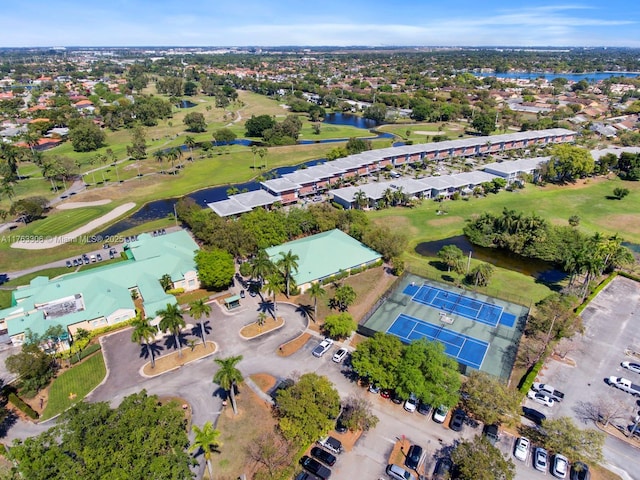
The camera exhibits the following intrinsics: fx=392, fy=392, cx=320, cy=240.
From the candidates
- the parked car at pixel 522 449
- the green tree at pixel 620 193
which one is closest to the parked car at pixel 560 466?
the parked car at pixel 522 449

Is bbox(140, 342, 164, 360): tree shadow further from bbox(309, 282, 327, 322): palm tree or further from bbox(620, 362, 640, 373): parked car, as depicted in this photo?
bbox(620, 362, 640, 373): parked car

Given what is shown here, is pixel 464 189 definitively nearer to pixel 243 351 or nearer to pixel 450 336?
pixel 450 336

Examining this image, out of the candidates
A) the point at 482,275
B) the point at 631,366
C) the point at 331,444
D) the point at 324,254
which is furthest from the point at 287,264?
the point at 631,366

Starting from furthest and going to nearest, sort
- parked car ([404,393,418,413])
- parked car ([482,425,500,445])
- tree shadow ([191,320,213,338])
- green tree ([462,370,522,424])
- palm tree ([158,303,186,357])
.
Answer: tree shadow ([191,320,213,338]) → palm tree ([158,303,186,357]) → parked car ([404,393,418,413]) → parked car ([482,425,500,445]) → green tree ([462,370,522,424])

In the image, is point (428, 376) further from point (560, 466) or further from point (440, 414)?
point (560, 466)

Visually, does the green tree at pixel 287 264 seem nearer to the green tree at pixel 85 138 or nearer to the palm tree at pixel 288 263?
the palm tree at pixel 288 263

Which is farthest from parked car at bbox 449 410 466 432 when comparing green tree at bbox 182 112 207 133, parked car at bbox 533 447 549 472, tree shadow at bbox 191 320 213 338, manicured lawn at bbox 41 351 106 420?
green tree at bbox 182 112 207 133

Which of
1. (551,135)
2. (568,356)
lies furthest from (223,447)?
(551,135)
